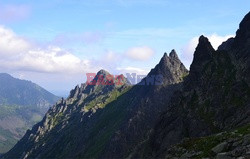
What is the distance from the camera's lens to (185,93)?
136 metres

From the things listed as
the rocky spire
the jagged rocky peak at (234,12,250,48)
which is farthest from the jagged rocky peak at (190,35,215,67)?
the jagged rocky peak at (234,12,250,48)

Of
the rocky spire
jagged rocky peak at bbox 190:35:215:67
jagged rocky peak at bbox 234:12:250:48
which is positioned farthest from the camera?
jagged rocky peak at bbox 190:35:215:67

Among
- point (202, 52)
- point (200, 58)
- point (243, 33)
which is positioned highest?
point (243, 33)

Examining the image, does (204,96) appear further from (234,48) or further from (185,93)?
(234,48)

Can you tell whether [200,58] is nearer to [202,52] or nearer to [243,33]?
[202,52]

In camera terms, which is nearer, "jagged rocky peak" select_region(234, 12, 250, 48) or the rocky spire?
"jagged rocky peak" select_region(234, 12, 250, 48)

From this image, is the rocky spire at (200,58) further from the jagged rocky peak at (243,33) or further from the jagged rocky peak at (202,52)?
the jagged rocky peak at (243,33)

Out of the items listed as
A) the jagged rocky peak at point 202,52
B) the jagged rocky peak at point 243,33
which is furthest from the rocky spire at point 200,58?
the jagged rocky peak at point 243,33

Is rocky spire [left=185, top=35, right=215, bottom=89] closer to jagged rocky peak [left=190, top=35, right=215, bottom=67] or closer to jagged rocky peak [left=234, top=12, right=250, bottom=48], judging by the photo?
jagged rocky peak [left=190, top=35, right=215, bottom=67]

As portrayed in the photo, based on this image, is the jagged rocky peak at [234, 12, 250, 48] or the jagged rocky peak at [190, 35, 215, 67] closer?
the jagged rocky peak at [234, 12, 250, 48]

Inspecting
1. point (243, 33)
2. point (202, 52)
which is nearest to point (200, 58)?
point (202, 52)

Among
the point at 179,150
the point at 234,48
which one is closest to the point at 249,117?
the point at 179,150

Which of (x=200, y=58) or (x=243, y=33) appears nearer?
(x=243, y=33)

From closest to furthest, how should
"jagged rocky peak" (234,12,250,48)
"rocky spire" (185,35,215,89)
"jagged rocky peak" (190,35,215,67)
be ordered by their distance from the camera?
1. "jagged rocky peak" (234,12,250,48)
2. "rocky spire" (185,35,215,89)
3. "jagged rocky peak" (190,35,215,67)
